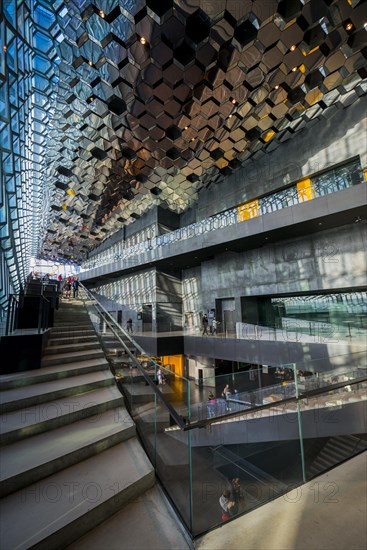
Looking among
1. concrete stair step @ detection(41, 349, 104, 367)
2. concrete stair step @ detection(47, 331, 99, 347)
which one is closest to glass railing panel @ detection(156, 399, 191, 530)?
concrete stair step @ detection(41, 349, 104, 367)

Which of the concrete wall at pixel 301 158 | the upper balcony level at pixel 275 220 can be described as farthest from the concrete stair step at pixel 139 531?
the concrete wall at pixel 301 158

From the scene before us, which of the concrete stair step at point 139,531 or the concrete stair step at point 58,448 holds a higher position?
the concrete stair step at point 58,448

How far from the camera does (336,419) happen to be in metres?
4.79

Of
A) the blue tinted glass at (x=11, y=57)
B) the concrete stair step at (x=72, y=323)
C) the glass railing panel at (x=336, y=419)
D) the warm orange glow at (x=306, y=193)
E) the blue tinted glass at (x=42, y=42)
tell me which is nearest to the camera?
the glass railing panel at (x=336, y=419)

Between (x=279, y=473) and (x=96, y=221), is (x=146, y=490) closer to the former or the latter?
(x=279, y=473)

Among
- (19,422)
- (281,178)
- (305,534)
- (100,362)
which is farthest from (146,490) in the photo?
(281,178)

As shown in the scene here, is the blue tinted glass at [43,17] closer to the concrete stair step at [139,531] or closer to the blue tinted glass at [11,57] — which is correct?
the blue tinted glass at [11,57]

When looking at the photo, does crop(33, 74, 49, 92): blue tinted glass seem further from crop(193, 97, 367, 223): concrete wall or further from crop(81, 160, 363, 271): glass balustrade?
crop(193, 97, 367, 223): concrete wall

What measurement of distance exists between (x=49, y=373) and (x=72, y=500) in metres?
1.95

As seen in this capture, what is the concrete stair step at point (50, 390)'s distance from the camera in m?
2.78

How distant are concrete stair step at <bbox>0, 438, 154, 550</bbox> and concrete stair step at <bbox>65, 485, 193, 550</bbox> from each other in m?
0.07

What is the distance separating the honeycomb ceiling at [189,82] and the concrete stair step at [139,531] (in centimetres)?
1147

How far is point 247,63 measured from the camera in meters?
9.43

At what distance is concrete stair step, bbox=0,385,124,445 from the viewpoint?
2.44 metres
